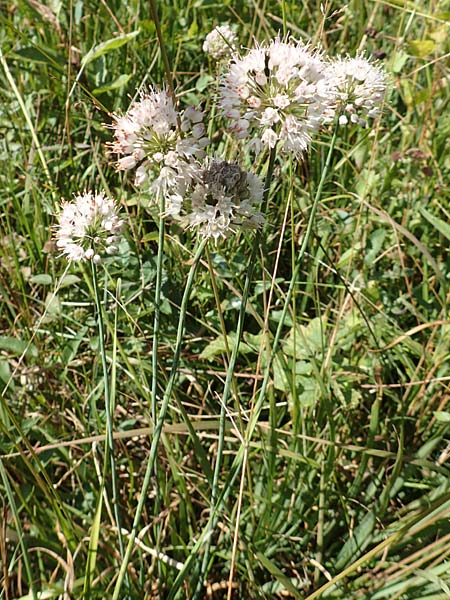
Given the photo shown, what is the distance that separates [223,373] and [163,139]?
2.36 ft

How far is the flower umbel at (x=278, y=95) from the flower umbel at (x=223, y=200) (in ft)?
0.18

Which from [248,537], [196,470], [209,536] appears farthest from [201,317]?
[209,536]

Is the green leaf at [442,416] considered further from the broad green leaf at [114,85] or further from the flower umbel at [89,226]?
the broad green leaf at [114,85]

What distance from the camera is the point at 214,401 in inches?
62.1

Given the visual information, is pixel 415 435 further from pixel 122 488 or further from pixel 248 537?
pixel 122 488

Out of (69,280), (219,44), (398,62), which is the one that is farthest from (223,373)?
(398,62)

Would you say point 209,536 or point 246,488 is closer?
point 209,536

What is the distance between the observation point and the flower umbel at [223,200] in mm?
917

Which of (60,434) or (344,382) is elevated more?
(344,382)

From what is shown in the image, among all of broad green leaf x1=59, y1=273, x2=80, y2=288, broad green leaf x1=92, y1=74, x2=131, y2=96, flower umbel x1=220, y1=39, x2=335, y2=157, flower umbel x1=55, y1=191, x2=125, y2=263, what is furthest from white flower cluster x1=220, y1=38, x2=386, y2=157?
broad green leaf x1=92, y1=74, x2=131, y2=96

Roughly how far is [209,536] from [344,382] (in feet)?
1.79

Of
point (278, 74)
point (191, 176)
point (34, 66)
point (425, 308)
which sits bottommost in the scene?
point (425, 308)

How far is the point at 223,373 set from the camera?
4.92ft

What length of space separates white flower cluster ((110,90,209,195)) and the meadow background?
0.17m
